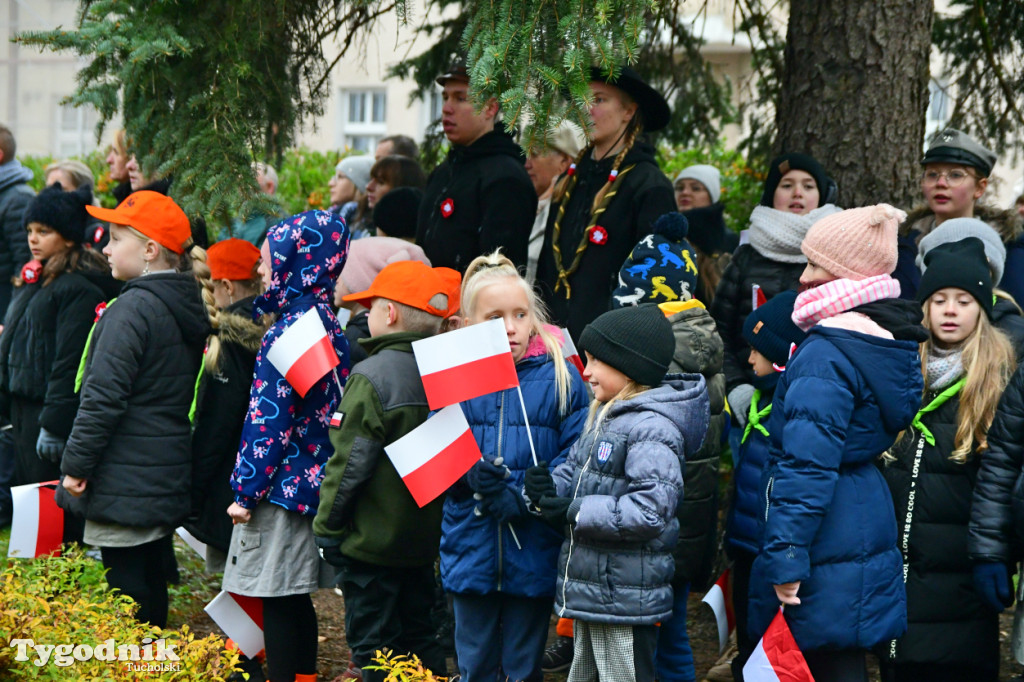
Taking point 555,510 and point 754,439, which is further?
point 754,439

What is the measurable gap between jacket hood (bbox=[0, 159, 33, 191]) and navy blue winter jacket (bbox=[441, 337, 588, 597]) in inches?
201

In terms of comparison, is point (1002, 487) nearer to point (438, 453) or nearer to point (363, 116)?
point (438, 453)

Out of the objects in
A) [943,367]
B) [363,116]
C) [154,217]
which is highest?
[363,116]

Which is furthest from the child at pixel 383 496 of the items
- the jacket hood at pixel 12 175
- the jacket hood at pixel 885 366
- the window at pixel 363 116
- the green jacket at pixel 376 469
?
the window at pixel 363 116

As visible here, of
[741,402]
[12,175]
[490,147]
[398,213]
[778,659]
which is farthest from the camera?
[12,175]

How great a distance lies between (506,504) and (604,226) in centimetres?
165

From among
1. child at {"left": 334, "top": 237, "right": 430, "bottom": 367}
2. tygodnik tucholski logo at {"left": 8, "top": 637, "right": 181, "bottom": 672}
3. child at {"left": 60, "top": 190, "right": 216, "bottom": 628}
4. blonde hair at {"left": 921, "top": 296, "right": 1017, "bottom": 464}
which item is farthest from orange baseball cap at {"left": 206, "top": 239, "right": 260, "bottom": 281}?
blonde hair at {"left": 921, "top": 296, "right": 1017, "bottom": 464}

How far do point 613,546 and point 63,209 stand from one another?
3.70m

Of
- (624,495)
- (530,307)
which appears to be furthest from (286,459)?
(624,495)

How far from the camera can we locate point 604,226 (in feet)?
16.4

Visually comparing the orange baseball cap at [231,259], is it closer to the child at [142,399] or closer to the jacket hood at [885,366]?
the child at [142,399]

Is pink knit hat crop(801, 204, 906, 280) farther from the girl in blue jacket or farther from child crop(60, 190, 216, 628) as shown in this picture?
child crop(60, 190, 216, 628)

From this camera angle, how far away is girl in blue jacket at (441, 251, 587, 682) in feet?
13.0

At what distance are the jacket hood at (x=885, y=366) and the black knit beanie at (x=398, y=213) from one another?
3.03 metres
